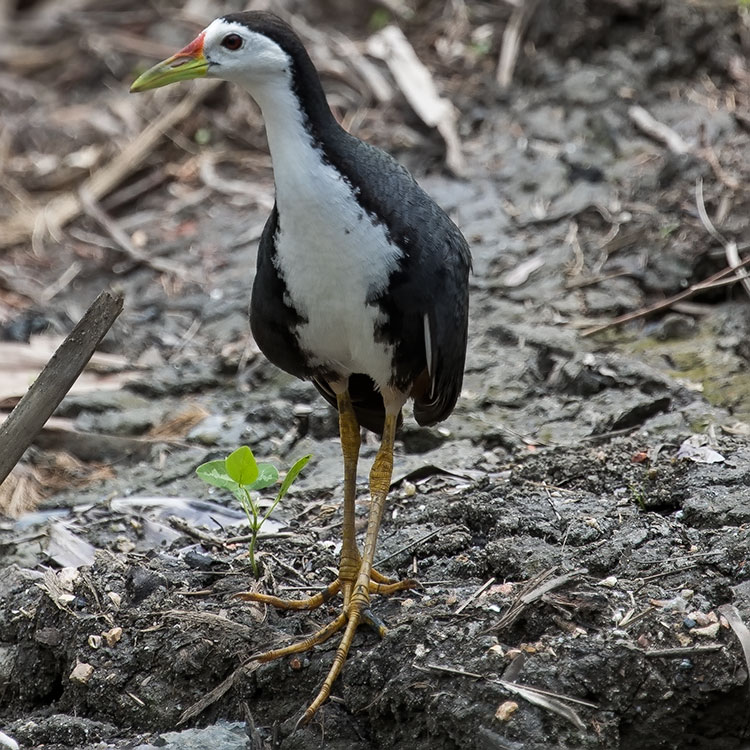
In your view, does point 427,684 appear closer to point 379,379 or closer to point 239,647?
point 239,647

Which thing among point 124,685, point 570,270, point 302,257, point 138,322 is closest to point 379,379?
point 302,257

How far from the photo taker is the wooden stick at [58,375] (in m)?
3.61

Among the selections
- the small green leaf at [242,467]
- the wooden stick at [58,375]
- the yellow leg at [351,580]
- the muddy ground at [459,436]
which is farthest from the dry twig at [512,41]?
the wooden stick at [58,375]

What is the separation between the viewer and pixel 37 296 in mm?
7438

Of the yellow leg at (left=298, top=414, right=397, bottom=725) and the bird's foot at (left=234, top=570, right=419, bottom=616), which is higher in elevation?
the yellow leg at (left=298, top=414, right=397, bottom=725)

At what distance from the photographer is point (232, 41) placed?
3742 mm

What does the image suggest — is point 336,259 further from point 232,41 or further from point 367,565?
point 367,565

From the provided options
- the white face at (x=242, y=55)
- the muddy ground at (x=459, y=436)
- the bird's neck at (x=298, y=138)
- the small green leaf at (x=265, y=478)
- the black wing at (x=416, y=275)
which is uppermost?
the white face at (x=242, y=55)

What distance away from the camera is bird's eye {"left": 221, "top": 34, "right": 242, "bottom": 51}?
3.73 meters

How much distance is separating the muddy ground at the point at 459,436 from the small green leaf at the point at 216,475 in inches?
16.5

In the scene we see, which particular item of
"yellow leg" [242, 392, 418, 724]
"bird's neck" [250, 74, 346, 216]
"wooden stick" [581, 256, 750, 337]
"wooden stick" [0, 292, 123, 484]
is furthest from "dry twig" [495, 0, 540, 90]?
"wooden stick" [0, 292, 123, 484]

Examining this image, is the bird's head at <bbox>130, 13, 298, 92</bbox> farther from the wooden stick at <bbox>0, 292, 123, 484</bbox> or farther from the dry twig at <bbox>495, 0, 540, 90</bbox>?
the dry twig at <bbox>495, 0, 540, 90</bbox>

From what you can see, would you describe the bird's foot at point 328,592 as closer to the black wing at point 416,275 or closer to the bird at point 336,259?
the bird at point 336,259

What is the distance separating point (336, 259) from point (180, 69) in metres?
0.87
